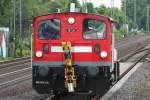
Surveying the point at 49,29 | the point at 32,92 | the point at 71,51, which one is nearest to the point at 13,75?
the point at 32,92

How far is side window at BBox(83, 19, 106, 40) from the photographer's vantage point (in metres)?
15.6

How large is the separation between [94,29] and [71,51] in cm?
97

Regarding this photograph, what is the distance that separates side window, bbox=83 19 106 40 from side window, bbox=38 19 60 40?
2.65 ft

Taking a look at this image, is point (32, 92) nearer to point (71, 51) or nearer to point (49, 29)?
point (49, 29)

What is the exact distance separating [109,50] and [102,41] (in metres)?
0.34

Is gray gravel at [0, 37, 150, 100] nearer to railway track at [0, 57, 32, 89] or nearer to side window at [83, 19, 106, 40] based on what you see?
railway track at [0, 57, 32, 89]

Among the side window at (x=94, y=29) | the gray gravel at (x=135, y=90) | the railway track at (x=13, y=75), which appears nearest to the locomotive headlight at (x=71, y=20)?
the side window at (x=94, y=29)

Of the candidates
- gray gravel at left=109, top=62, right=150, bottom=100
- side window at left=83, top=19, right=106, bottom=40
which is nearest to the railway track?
gray gravel at left=109, top=62, right=150, bottom=100

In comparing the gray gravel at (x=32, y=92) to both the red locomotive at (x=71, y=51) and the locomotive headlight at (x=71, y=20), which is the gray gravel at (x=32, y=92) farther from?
the locomotive headlight at (x=71, y=20)

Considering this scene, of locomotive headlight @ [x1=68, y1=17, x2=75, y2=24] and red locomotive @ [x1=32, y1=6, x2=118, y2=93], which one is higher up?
locomotive headlight @ [x1=68, y1=17, x2=75, y2=24]

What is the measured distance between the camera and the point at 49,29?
A: 51.9 feet

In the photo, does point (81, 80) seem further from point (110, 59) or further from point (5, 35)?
point (5, 35)

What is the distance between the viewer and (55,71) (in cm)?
1548

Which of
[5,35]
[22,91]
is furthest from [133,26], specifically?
[22,91]
